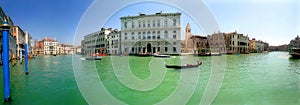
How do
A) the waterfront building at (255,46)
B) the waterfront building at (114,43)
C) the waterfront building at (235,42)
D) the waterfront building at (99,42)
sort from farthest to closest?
the waterfront building at (255,46), the waterfront building at (235,42), the waterfront building at (99,42), the waterfront building at (114,43)

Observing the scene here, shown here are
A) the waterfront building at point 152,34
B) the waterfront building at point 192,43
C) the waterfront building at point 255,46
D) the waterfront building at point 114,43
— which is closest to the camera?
the waterfront building at point 152,34

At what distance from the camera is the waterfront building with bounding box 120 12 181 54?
1138 inches

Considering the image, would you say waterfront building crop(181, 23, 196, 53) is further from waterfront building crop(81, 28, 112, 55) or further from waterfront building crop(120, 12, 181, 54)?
waterfront building crop(81, 28, 112, 55)

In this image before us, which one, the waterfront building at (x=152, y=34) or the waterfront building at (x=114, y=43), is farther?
the waterfront building at (x=114, y=43)

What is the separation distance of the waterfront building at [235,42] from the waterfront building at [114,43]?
59.6 ft

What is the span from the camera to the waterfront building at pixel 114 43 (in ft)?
108

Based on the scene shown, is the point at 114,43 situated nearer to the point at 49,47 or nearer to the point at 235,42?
the point at 235,42

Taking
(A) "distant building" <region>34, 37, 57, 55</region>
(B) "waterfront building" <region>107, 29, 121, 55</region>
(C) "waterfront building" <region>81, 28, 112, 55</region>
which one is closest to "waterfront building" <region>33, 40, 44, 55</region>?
(A) "distant building" <region>34, 37, 57, 55</region>

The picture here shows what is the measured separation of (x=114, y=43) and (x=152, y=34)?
22.8ft

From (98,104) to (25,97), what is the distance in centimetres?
186

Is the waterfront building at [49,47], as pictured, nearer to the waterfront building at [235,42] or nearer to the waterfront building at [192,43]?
the waterfront building at [192,43]

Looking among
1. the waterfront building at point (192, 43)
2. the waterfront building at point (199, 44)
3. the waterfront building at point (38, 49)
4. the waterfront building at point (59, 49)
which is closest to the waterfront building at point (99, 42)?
the waterfront building at point (192, 43)

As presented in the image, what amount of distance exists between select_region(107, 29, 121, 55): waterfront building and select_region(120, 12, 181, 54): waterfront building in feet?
3.77

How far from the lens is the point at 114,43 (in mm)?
33781
